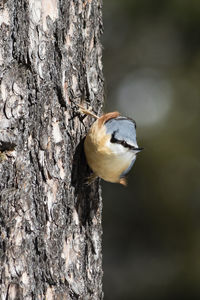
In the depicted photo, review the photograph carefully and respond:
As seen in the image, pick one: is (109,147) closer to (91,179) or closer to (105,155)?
(105,155)

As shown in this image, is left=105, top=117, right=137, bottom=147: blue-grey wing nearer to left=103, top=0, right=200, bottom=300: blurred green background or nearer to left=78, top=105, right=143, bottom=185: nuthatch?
left=78, top=105, right=143, bottom=185: nuthatch

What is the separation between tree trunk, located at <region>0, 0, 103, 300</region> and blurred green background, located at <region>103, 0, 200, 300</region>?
5.37m

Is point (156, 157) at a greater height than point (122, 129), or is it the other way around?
point (156, 157)

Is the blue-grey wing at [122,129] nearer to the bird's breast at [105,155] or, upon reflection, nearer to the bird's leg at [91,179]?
the bird's breast at [105,155]

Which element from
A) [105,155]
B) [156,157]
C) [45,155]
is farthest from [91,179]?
[156,157]

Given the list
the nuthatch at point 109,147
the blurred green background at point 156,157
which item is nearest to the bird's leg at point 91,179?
the nuthatch at point 109,147

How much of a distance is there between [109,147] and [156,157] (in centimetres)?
552

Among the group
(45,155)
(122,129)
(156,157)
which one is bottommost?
(45,155)

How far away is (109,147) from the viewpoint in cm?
201

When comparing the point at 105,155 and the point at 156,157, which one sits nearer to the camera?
the point at 105,155

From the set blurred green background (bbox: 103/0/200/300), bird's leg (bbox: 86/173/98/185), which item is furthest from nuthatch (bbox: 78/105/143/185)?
blurred green background (bbox: 103/0/200/300)

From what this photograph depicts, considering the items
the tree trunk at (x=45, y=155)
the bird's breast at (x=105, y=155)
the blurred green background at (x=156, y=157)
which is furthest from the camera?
the blurred green background at (x=156, y=157)

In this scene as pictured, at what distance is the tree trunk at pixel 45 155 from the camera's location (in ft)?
5.85

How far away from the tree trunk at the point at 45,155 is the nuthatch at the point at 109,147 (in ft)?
0.20
